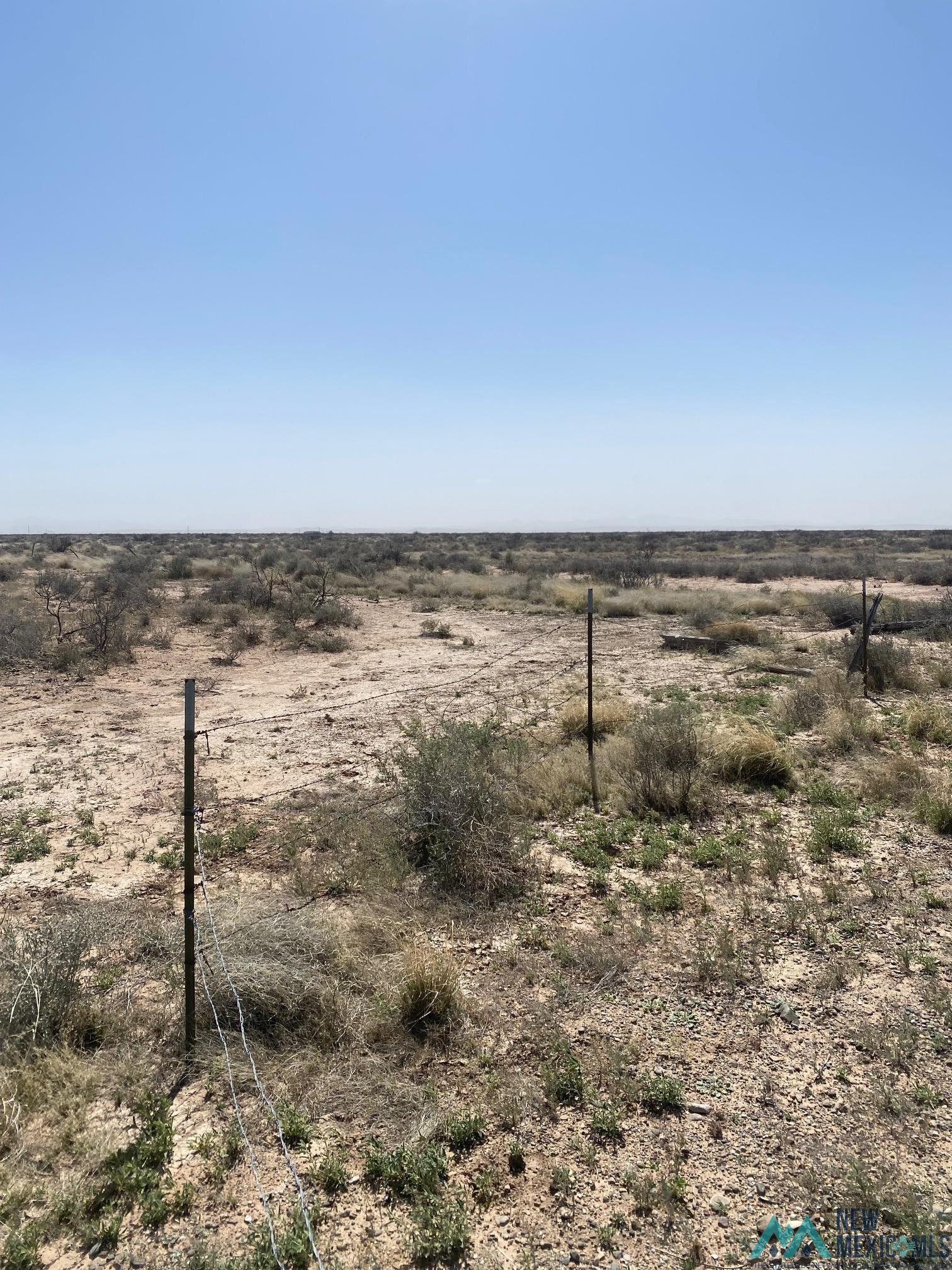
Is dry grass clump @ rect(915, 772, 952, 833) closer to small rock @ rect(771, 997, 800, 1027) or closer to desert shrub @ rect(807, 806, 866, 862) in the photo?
desert shrub @ rect(807, 806, 866, 862)

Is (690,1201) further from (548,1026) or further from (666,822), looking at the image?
(666,822)

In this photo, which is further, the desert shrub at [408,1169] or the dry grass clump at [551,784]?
the dry grass clump at [551,784]

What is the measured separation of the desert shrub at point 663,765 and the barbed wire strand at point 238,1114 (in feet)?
14.2

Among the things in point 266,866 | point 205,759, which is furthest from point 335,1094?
point 205,759

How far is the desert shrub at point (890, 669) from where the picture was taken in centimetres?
1141

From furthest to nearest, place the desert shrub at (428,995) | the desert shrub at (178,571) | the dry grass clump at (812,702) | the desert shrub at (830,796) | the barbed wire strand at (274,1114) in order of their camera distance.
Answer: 1. the desert shrub at (178,571)
2. the dry grass clump at (812,702)
3. the desert shrub at (830,796)
4. the desert shrub at (428,995)
5. the barbed wire strand at (274,1114)

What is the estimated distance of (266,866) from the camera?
5988mm

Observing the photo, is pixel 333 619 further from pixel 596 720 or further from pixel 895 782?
pixel 895 782

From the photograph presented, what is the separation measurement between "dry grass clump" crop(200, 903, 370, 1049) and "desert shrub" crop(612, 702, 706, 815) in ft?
12.4

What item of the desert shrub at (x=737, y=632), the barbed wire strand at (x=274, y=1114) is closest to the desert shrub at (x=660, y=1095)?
the barbed wire strand at (x=274, y=1114)

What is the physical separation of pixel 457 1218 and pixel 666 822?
178 inches

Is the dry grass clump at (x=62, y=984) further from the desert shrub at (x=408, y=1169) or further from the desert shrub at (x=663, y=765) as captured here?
the desert shrub at (x=663, y=765)

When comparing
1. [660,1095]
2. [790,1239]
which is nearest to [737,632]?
[660,1095]

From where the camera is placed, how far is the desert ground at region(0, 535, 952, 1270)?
2910 millimetres
